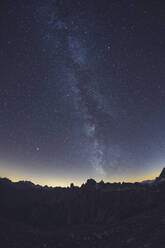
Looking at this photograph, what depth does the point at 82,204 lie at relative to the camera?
63906 millimetres

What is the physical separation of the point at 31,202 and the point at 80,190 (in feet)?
76.4

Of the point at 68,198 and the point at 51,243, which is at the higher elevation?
the point at 68,198

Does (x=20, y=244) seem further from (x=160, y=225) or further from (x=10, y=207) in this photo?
(x=10, y=207)

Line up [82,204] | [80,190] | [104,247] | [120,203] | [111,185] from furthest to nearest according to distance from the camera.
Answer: [111,185], [80,190], [82,204], [120,203], [104,247]

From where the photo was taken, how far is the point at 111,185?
255 feet

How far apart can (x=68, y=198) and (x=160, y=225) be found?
45.6m

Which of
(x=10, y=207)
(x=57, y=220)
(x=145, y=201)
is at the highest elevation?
(x=145, y=201)

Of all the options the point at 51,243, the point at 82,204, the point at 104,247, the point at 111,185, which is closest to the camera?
the point at 104,247

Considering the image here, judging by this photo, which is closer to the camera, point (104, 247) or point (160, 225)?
point (104, 247)

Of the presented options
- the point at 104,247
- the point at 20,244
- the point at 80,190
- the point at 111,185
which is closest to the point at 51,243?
the point at 20,244

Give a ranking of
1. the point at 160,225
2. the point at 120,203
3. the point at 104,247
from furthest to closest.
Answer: the point at 120,203
the point at 160,225
the point at 104,247

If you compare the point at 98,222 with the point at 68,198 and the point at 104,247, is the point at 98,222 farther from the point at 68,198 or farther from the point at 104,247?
the point at 104,247

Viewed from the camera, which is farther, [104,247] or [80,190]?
[80,190]

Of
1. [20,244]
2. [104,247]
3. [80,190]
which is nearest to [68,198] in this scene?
[80,190]
